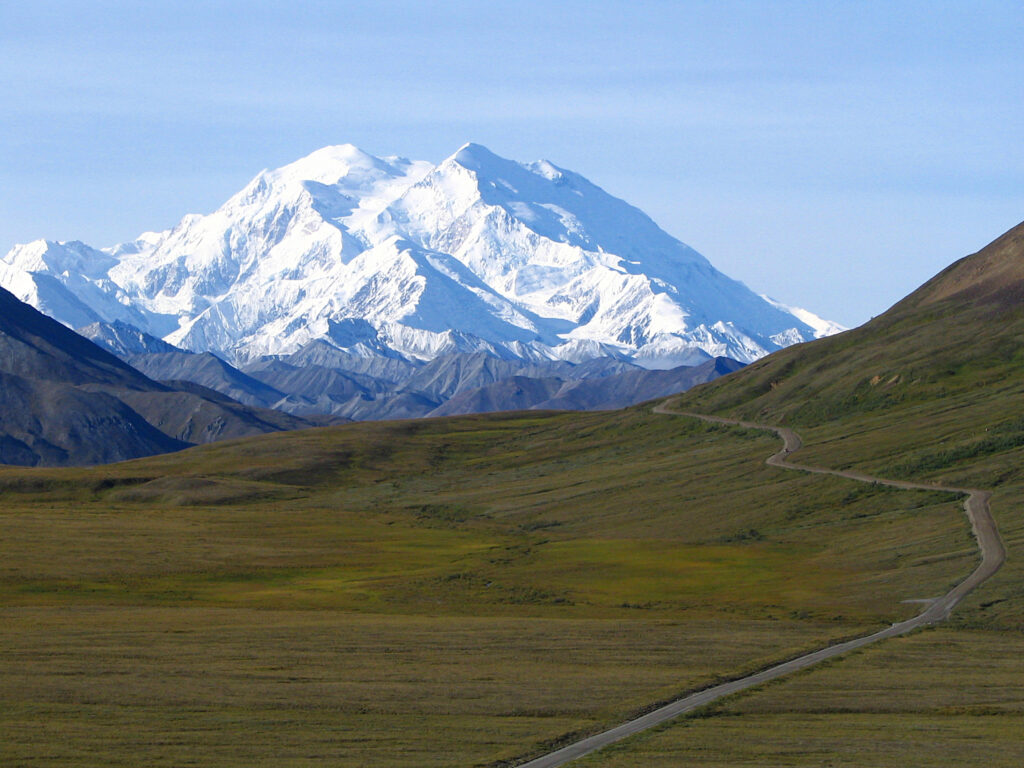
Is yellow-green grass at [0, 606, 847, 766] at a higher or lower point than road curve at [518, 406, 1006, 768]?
higher

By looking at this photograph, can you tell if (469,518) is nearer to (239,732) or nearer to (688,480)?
(688,480)

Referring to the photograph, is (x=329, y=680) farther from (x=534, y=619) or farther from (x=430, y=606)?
(x=430, y=606)

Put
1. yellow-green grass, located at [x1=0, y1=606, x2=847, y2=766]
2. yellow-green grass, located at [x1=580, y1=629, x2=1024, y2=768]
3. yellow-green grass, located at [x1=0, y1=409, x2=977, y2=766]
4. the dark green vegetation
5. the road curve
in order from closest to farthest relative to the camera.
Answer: yellow-green grass, located at [x1=580, y1=629, x2=1024, y2=768]
yellow-green grass, located at [x1=0, y1=606, x2=847, y2=766]
the road curve
the dark green vegetation
yellow-green grass, located at [x1=0, y1=409, x2=977, y2=766]

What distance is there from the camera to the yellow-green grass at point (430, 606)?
186 ft

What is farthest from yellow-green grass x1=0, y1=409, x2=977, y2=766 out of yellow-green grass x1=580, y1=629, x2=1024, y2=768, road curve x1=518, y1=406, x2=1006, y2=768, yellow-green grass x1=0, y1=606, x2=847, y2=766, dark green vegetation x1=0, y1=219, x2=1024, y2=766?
yellow-green grass x1=580, y1=629, x2=1024, y2=768

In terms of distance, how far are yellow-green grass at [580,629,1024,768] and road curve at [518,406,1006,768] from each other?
0.98m

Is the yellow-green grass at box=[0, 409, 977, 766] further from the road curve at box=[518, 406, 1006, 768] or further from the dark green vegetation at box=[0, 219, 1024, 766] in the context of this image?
the road curve at box=[518, 406, 1006, 768]

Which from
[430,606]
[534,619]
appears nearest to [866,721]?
[534,619]

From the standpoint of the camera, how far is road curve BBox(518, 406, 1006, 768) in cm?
5369

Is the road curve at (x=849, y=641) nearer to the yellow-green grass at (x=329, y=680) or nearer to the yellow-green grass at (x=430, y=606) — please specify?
the yellow-green grass at (x=430, y=606)

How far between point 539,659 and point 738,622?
75.5 ft

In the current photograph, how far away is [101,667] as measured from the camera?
68.1 metres

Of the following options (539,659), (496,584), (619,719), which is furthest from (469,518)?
(619,719)

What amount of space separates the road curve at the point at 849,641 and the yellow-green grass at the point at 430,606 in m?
1.40
